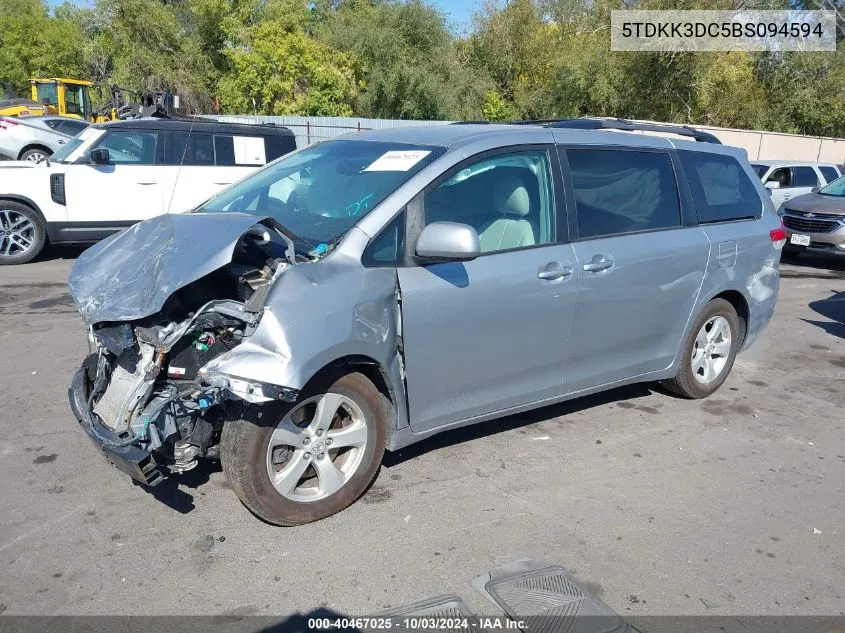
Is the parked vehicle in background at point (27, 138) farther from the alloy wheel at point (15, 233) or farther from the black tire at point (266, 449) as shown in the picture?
the black tire at point (266, 449)

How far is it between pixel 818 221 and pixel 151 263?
39.2 ft

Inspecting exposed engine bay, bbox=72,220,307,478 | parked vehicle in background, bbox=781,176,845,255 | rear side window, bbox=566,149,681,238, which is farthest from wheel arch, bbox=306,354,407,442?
parked vehicle in background, bbox=781,176,845,255

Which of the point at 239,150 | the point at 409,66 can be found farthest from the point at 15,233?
the point at 409,66

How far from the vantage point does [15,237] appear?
998 cm

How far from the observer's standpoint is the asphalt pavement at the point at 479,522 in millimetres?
3238

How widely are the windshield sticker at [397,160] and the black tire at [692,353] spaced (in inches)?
97.3

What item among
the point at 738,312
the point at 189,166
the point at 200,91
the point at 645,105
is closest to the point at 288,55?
the point at 200,91

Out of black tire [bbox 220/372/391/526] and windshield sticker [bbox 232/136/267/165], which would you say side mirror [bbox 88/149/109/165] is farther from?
black tire [bbox 220/372/391/526]

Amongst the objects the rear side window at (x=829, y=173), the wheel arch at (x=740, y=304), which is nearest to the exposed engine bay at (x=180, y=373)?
the wheel arch at (x=740, y=304)

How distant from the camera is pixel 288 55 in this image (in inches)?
1358

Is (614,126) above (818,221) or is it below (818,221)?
above

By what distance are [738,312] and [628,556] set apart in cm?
292

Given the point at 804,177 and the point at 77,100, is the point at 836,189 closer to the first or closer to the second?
the point at 804,177

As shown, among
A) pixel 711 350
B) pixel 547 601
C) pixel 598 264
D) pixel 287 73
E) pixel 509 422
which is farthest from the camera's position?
pixel 287 73
